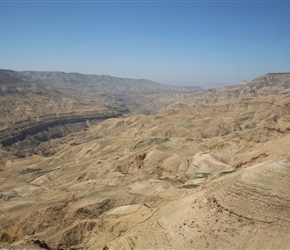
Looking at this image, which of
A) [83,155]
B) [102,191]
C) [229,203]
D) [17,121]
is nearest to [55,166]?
[83,155]

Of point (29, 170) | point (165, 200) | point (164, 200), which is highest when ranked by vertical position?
point (165, 200)

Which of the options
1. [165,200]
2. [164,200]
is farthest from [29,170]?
[165,200]

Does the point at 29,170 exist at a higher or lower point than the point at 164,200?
lower

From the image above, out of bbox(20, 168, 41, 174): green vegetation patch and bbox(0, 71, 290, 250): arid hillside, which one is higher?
bbox(0, 71, 290, 250): arid hillside

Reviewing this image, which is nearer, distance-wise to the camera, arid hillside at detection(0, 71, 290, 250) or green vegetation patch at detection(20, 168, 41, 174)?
arid hillside at detection(0, 71, 290, 250)

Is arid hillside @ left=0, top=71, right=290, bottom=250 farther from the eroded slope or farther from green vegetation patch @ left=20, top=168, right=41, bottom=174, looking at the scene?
green vegetation patch @ left=20, top=168, right=41, bottom=174

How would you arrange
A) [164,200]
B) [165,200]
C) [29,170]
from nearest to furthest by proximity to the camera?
[165,200], [164,200], [29,170]

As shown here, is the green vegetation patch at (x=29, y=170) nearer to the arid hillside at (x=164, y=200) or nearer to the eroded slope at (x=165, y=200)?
the eroded slope at (x=165, y=200)

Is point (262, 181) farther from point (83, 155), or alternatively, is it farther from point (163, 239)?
point (83, 155)

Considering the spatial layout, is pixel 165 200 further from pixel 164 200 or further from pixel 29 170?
pixel 29 170

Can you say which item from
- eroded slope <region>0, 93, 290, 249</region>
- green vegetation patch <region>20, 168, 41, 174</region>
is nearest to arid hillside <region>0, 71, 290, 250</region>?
eroded slope <region>0, 93, 290, 249</region>

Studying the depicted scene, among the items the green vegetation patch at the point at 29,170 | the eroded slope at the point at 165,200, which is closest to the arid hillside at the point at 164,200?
the eroded slope at the point at 165,200
